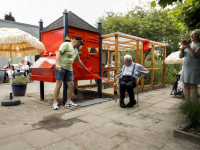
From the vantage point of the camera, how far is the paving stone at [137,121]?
3.21 m

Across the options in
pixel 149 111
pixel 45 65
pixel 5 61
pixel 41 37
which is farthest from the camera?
pixel 5 61

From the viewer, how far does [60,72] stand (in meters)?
4.32

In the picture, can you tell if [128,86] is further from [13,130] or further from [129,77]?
[13,130]

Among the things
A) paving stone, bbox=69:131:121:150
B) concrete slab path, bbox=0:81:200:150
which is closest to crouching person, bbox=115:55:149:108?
concrete slab path, bbox=0:81:200:150

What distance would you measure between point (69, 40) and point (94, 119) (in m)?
2.41

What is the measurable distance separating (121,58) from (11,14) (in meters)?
28.3

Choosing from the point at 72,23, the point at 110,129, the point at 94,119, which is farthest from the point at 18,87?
the point at 110,129

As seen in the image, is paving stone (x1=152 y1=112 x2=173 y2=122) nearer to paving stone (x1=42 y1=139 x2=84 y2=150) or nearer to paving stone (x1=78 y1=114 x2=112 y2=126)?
paving stone (x1=78 y1=114 x2=112 y2=126)

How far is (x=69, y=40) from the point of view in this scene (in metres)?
4.88

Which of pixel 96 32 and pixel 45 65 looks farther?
pixel 96 32

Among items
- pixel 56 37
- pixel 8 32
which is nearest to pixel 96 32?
pixel 56 37

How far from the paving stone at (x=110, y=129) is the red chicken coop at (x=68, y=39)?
7.32 feet

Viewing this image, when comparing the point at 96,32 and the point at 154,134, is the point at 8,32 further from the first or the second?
the point at 154,134

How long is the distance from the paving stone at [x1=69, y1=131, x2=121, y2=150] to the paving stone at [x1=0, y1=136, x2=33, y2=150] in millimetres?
642
